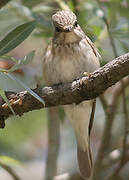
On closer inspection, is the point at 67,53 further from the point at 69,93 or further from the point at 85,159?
the point at 85,159

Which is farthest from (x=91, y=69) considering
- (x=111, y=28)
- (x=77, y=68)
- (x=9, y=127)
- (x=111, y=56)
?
(x=9, y=127)

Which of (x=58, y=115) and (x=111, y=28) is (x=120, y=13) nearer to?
(x=111, y=28)

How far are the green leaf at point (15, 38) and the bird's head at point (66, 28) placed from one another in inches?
23.0

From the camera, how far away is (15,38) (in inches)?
115

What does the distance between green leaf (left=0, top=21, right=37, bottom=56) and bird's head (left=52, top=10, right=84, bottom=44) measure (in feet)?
1.92

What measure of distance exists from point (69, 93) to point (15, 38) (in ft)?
1.37

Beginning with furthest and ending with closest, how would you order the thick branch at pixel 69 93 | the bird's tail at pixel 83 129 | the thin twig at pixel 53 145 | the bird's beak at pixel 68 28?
the thin twig at pixel 53 145 < the bird's tail at pixel 83 129 < the bird's beak at pixel 68 28 < the thick branch at pixel 69 93

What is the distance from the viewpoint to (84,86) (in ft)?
9.43

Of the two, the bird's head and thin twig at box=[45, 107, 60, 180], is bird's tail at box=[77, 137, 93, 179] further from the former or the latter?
the bird's head

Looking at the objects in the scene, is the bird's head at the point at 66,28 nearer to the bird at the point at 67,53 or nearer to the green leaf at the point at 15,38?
the bird at the point at 67,53

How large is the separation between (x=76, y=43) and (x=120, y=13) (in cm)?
60

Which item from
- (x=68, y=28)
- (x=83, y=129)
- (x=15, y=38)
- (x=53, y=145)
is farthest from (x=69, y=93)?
(x=53, y=145)

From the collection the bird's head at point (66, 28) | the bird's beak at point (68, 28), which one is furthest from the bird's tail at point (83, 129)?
the bird's beak at point (68, 28)

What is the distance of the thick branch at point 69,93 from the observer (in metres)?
2.76
